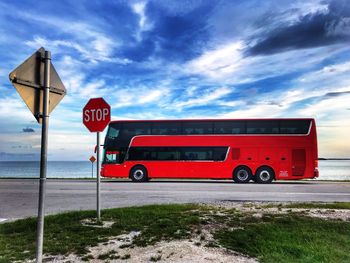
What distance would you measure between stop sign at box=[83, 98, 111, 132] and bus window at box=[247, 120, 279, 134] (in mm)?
15316

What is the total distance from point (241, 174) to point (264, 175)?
4.37 ft

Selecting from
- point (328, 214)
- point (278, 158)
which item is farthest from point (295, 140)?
point (328, 214)

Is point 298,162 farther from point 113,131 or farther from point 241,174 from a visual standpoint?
point 113,131

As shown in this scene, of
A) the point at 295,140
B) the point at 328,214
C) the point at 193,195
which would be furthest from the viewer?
the point at 295,140

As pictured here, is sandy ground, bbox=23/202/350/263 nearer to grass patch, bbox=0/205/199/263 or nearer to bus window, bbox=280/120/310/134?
grass patch, bbox=0/205/199/263

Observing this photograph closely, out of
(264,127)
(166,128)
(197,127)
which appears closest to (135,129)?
(166,128)

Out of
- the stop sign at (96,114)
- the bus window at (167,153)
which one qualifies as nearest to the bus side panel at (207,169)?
the bus window at (167,153)

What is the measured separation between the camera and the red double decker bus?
21109mm

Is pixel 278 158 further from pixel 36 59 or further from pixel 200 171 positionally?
pixel 36 59

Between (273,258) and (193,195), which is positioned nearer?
(273,258)

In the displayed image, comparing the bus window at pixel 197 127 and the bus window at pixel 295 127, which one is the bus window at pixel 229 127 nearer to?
the bus window at pixel 197 127

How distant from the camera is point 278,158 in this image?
21188 mm

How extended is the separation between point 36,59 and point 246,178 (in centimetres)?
1828

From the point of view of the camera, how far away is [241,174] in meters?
21.5
